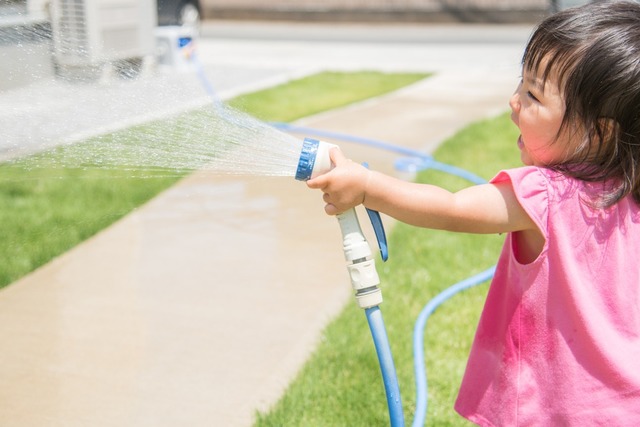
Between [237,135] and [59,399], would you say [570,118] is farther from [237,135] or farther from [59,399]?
[59,399]

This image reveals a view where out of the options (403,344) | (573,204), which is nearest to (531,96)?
(573,204)

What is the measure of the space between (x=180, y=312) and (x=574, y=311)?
2068 millimetres

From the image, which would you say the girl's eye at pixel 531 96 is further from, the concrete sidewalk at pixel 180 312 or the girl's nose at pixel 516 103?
the concrete sidewalk at pixel 180 312

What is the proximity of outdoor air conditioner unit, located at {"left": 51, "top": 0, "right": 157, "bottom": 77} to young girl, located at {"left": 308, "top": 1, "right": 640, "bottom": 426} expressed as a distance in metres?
6.14

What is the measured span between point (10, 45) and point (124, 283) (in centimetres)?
123

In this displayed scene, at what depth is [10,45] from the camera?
3.93 m

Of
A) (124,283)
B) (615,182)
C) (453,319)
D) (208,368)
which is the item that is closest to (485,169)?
(453,319)

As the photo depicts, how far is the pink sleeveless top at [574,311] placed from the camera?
5.76 feet

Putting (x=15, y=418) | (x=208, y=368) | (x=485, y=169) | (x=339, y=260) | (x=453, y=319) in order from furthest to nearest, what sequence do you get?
(x=485, y=169) → (x=339, y=260) → (x=453, y=319) → (x=208, y=368) → (x=15, y=418)

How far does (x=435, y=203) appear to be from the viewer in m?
1.77

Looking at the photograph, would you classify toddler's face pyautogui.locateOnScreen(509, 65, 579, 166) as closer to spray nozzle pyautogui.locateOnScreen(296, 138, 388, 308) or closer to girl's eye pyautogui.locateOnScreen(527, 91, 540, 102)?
girl's eye pyautogui.locateOnScreen(527, 91, 540, 102)

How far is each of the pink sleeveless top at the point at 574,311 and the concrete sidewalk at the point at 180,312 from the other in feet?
3.79

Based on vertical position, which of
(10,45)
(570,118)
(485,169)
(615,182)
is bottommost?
(485,169)

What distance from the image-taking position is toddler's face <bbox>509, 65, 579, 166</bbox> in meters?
1.77
